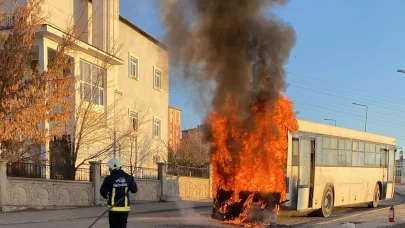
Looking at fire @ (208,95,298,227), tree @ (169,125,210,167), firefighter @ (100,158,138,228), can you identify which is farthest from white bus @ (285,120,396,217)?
tree @ (169,125,210,167)

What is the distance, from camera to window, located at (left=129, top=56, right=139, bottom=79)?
92.9ft

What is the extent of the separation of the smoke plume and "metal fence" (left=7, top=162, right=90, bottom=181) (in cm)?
757

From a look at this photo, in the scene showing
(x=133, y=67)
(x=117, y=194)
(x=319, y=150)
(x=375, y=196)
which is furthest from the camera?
(x=133, y=67)

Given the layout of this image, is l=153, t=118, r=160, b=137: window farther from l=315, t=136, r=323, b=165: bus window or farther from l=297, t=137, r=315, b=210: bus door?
l=297, t=137, r=315, b=210: bus door

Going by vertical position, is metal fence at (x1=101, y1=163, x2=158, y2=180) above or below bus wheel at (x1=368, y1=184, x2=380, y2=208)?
above

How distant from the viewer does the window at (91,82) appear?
72.6ft

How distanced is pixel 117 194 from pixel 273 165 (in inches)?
216

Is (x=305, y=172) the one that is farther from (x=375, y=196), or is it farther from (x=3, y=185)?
(x=3, y=185)

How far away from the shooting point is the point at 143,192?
21453mm

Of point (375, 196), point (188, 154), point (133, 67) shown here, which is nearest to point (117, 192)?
point (375, 196)

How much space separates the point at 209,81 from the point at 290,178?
359 centimetres

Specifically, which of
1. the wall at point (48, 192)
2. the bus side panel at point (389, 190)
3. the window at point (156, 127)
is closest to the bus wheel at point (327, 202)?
the bus side panel at point (389, 190)

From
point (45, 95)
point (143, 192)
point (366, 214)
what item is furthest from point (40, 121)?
point (366, 214)

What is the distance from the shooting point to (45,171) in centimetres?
1683
